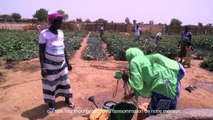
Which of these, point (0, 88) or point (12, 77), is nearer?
point (0, 88)

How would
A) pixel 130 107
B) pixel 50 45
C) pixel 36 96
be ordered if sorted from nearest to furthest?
1. pixel 130 107
2. pixel 50 45
3. pixel 36 96

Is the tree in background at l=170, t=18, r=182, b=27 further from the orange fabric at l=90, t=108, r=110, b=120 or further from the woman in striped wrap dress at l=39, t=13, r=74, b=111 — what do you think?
the orange fabric at l=90, t=108, r=110, b=120

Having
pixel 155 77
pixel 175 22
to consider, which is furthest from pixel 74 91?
pixel 175 22

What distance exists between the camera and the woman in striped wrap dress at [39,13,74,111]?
15.5 feet

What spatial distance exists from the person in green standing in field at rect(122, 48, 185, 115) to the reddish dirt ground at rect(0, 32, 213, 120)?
1819mm

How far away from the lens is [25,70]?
889 centimetres

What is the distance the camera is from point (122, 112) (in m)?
3.93

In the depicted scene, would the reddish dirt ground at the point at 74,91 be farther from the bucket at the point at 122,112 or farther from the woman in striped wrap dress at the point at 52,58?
the bucket at the point at 122,112

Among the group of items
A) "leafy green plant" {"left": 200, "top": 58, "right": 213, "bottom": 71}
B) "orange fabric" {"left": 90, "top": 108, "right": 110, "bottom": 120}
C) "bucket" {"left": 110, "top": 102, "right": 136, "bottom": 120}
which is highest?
"bucket" {"left": 110, "top": 102, "right": 136, "bottom": 120}

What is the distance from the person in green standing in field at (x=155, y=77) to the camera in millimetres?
3104

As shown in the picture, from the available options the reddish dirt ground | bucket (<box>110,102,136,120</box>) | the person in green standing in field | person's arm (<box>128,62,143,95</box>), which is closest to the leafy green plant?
the reddish dirt ground

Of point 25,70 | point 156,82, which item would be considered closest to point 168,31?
point 25,70

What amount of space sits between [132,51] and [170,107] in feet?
2.78

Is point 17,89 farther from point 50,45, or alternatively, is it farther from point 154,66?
point 154,66
